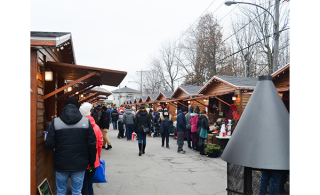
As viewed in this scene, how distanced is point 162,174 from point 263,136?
4.99m

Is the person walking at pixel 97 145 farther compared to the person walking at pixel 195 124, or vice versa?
the person walking at pixel 195 124

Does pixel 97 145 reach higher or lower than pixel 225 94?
lower

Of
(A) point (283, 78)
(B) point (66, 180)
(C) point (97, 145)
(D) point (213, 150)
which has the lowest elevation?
(D) point (213, 150)

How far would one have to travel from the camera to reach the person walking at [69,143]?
3.67 m

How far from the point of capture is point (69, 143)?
3.69 m

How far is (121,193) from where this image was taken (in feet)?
17.2

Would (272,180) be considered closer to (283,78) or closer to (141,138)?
(141,138)

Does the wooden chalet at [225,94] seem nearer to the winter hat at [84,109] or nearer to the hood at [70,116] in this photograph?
the winter hat at [84,109]

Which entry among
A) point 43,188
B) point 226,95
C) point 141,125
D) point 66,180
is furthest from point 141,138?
point 226,95

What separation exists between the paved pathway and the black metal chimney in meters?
3.38

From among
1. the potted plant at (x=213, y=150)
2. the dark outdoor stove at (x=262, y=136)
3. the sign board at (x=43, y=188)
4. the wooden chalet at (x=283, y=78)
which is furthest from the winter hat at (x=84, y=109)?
the wooden chalet at (x=283, y=78)

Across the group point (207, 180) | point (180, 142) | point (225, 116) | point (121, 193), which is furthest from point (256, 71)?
point (121, 193)

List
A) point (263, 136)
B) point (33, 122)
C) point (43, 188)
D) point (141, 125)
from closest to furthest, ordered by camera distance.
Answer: point (263, 136) → point (33, 122) → point (43, 188) → point (141, 125)

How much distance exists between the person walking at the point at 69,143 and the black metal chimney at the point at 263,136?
2281 millimetres
